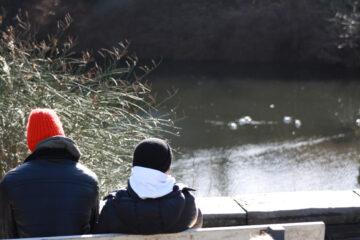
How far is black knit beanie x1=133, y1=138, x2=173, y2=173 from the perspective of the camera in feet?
5.81

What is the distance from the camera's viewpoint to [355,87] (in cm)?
1310

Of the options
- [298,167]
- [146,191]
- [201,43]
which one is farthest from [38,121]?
[201,43]

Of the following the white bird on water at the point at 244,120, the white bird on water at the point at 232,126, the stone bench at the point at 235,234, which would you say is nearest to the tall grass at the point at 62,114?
the stone bench at the point at 235,234

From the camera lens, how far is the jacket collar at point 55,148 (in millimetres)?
1808

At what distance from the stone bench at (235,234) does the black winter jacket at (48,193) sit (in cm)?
19

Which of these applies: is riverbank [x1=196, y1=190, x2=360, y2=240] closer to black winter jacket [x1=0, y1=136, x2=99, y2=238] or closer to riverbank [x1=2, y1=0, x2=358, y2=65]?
black winter jacket [x1=0, y1=136, x2=99, y2=238]

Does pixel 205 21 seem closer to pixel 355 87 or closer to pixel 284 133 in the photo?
pixel 355 87

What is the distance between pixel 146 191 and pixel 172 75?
12.3 metres

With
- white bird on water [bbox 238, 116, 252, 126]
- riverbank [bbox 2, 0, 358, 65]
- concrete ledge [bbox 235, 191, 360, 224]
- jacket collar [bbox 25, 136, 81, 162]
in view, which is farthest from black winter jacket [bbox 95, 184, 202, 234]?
riverbank [bbox 2, 0, 358, 65]

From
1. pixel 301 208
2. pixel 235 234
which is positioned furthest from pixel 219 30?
pixel 235 234

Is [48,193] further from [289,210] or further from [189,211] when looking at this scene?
[289,210]

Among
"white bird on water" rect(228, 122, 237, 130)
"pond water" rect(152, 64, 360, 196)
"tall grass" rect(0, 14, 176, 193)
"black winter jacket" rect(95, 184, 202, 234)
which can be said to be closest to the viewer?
"black winter jacket" rect(95, 184, 202, 234)

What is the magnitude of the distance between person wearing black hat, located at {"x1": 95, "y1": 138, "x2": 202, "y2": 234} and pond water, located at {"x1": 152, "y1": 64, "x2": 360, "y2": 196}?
2.28 meters

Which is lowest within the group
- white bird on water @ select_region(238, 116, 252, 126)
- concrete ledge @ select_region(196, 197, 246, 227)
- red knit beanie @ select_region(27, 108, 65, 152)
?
concrete ledge @ select_region(196, 197, 246, 227)
